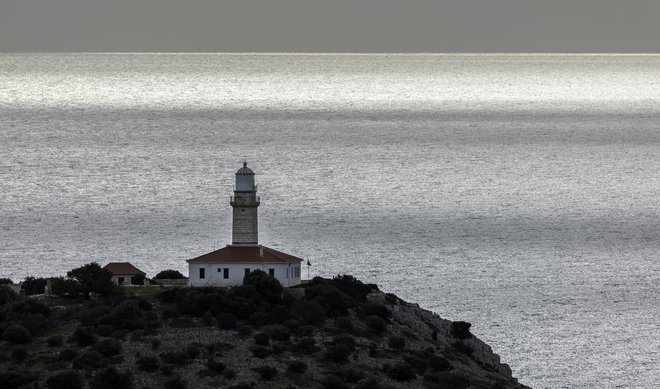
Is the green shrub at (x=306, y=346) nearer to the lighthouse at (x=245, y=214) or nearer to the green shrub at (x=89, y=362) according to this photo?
the green shrub at (x=89, y=362)

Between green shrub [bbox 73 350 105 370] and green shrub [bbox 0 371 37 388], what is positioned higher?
green shrub [bbox 73 350 105 370]

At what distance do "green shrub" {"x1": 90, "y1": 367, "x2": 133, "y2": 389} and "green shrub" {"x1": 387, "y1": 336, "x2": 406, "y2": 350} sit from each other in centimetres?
1229

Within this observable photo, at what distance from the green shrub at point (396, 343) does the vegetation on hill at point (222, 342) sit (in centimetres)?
4

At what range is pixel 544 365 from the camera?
92312 millimetres

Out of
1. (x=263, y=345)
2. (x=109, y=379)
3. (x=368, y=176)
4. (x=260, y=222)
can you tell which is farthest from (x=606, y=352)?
(x=368, y=176)

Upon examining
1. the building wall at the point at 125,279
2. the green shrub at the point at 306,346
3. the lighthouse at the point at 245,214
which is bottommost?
the green shrub at the point at 306,346

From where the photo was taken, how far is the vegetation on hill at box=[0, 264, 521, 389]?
71.0 meters

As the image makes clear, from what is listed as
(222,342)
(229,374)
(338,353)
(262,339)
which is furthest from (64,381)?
(338,353)

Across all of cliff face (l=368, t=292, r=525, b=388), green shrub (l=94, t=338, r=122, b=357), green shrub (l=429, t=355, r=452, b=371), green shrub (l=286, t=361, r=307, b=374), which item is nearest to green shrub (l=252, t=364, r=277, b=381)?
green shrub (l=286, t=361, r=307, b=374)

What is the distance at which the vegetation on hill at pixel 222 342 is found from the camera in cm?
7100

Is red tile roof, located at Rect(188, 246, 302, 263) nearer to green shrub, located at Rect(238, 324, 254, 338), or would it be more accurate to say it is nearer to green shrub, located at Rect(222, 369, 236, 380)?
green shrub, located at Rect(238, 324, 254, 338)

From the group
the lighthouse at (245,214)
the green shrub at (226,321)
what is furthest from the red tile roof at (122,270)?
the green shrub at (226,321)

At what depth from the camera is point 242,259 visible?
271ft

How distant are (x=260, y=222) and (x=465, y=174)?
169ft
